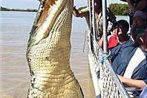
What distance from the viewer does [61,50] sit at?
265 centimetres

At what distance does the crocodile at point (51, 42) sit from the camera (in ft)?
8.63

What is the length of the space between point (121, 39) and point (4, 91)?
16.0 ft

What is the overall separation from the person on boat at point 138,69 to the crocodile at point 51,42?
138 cm

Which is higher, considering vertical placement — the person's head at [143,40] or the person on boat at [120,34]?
the person's head at [143,40]

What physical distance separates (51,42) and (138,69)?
1.67m

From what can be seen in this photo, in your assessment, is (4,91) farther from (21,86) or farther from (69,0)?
(69,0)

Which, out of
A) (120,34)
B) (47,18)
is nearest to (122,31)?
(120,34)

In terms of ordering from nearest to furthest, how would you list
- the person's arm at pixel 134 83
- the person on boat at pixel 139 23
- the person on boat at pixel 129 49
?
the person's arm at pixel 134 83 → the person on boat at pixel 129 49 → the person on boat at pixel 139 23

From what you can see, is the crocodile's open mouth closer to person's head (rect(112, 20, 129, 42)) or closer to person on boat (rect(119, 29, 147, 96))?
person on boat (rect(119, 29, 147, 96))

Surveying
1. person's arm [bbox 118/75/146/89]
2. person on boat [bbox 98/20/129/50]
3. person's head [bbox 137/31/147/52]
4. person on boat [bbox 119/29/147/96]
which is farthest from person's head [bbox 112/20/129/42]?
person's arm [bbox 118/75/146/89]


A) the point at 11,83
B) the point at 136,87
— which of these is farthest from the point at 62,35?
the point at 11,83

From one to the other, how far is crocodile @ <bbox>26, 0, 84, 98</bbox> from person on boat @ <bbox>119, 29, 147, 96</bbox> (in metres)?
1.38

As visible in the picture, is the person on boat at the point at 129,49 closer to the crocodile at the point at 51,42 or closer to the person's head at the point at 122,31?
the person's head at the point at 122,31

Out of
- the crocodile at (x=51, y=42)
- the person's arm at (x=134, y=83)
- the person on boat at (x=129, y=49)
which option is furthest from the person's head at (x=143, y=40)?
the crocodile at (x=51, y=42)
